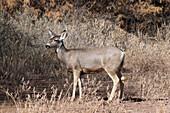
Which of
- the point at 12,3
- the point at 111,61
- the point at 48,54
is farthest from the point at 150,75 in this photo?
the point at 12,3

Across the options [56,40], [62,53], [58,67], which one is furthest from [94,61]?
[58,67]

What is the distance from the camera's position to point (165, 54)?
1135cm

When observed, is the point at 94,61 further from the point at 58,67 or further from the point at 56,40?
the point at 58,67

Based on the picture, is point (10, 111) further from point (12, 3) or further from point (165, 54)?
point (12, 3)

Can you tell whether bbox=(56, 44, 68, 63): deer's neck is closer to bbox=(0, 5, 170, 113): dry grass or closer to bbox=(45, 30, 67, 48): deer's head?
bbox=(45, 30, 67, 48): deer's head

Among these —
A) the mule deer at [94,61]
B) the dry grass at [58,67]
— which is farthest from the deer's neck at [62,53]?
the dry grass at [58,67]

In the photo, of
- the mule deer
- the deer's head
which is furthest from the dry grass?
the deer's head

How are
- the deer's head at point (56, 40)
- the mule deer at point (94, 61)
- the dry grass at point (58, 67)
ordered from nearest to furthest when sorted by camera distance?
the mule deer at point (94, 61) → the deer's head at point (56, 40) → the dry grass at point (58, 67)

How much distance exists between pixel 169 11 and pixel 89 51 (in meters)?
17.5

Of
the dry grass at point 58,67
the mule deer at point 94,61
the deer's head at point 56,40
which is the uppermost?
the deer's head at point 56,40

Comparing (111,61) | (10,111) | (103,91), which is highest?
(111,61)

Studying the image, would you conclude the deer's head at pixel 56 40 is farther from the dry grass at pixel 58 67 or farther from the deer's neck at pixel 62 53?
the dry grass at pixel 58 67

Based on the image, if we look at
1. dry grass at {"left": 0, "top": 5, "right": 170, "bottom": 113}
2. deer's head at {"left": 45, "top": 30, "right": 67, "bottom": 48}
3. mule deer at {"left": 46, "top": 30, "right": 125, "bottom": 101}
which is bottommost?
dry grass at {"left": 0, "top": 5, "right": 170, "bottom": 113}

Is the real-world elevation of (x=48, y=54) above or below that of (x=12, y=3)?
below
